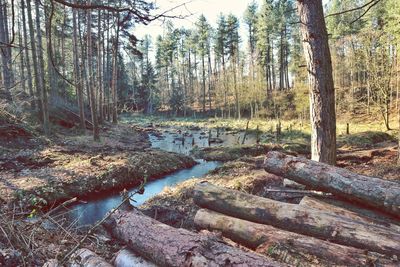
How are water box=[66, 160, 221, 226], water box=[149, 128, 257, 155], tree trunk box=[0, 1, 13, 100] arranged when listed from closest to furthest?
1. tree trunk box=[0, 1, 13, 100]
2. water box=[66, 160, 221, 226]
3. water box=[149, 128, 257, 155]

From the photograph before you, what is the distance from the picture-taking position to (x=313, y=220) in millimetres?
4164

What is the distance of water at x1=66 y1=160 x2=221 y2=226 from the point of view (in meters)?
9.24

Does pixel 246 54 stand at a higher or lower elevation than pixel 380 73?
higher

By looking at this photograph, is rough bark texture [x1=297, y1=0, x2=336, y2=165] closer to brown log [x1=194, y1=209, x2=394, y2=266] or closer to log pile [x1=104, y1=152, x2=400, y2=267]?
log pile [x1=104, y1=152, x2=400, y2=267]

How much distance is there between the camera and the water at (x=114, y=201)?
9.24 metres

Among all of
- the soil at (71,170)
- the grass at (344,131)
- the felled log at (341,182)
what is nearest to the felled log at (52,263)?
the felled log at (341,182)

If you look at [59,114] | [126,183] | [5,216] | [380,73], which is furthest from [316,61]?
[380,73]

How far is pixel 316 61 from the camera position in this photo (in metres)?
6.24

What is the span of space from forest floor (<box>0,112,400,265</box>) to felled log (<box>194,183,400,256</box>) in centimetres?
119

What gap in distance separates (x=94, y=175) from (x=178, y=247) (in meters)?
9.72

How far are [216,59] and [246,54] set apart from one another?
5492 mm

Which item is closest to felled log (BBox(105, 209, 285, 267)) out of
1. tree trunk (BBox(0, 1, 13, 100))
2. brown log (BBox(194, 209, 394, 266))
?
brown log (BBox(194, 209, 394, 266))

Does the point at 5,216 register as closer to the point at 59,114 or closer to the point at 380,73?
the point at 59,114

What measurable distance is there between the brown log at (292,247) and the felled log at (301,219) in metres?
0.14
